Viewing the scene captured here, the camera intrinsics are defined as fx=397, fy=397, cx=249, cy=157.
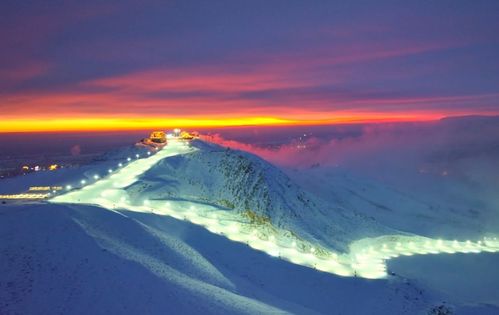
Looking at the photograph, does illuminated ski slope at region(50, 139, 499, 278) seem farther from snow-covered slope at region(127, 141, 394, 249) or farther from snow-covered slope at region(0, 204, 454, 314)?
snow-covered slope at region(0, 204, 454, 314)

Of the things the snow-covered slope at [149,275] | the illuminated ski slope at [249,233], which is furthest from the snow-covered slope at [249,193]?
the snow-covered slope at [149,275]

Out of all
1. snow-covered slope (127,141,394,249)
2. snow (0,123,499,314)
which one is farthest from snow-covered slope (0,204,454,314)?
snow-covered slope (127,141,394,249)

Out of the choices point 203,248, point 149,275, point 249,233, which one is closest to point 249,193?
point 249,233

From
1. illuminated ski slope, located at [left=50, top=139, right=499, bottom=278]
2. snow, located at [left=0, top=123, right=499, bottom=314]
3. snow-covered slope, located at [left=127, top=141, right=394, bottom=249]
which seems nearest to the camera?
snow, located at [left=0, top=123, right=499, bottom=314]

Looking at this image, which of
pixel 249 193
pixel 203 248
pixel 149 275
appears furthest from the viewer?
pixel 249 193

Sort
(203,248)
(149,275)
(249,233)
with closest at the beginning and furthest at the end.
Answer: (149,275) → (203,248) → (249,233)

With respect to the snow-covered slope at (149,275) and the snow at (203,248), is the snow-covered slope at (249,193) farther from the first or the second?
the snow-covered slope at (149,275)

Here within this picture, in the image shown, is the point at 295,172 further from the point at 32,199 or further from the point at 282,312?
the point at 282,312

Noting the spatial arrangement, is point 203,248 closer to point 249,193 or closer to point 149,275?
point 149,275
